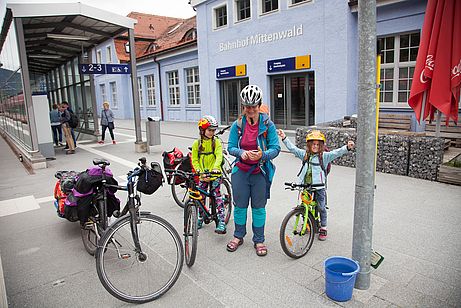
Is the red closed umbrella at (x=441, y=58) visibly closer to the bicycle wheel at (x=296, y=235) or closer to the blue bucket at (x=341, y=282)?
the bicycle wheel at (x=296, y=235)

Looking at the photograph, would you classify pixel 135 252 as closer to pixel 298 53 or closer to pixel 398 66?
pixel 398 66

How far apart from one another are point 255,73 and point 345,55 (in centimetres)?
445

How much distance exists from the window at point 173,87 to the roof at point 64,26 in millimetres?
7917

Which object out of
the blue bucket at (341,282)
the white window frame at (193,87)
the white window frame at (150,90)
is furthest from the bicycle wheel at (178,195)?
the white window frame at (150,90)

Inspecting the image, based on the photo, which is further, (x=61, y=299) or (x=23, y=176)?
(x=23, y=176)

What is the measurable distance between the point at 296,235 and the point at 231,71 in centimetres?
1365

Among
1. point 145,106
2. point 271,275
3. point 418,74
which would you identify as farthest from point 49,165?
point 145,106

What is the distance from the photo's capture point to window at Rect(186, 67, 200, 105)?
20.5 m

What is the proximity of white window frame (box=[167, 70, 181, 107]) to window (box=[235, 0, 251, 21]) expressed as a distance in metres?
7.02

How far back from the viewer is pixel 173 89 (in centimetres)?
2248

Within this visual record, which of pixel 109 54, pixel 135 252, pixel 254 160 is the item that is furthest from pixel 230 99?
pixel 109 54

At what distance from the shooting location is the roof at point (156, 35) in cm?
2317

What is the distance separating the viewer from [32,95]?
9.59 metres

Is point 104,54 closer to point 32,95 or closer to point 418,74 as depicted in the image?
point 32,95
